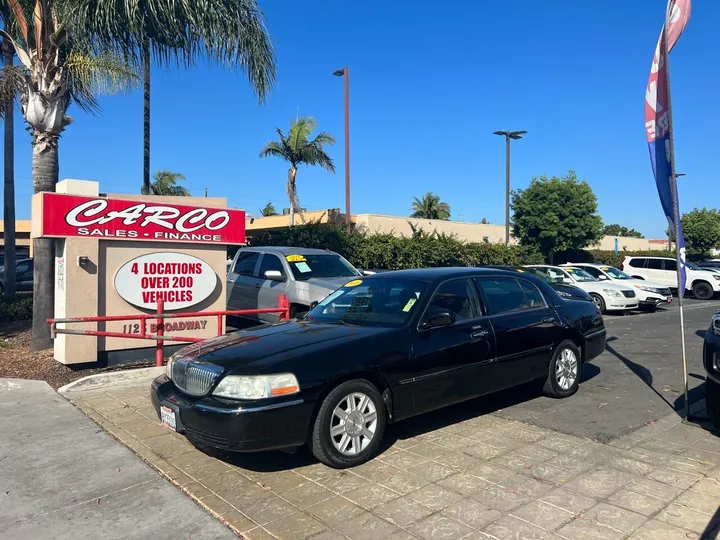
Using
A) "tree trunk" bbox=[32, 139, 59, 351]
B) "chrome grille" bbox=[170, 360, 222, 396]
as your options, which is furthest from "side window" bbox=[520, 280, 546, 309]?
"tree trunk" bbox=[32, 139, 59, 351]

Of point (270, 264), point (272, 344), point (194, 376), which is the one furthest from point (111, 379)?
point (270, 264)

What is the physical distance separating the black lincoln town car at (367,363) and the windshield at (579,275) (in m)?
12.0

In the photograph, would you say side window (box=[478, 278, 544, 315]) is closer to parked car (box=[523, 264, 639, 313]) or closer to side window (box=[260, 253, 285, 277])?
side window (box=[260, 253, 285, 277])

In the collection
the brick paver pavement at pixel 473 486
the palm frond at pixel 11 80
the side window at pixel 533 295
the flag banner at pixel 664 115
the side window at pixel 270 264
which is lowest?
the brick paver pavement at pixel 473 486

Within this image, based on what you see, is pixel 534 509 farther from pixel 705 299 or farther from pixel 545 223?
pixel 545 223

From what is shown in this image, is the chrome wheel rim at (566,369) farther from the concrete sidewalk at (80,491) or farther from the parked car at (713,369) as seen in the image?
the concrete sidewalk at (80,491)

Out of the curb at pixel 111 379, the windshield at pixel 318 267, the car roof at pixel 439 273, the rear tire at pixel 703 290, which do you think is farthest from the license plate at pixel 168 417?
the rear tire at pixel 703 290

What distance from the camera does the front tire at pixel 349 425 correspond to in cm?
430

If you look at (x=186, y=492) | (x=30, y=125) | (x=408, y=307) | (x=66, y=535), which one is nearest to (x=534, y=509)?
(x=408, y=307)

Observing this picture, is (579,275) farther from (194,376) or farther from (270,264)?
(194,376)

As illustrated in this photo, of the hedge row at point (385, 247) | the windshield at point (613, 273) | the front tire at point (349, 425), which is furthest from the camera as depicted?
the windshield at point (613, 273)

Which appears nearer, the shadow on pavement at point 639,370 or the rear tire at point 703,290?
the shadow on pavement at point 639,370

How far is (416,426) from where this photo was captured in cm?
555

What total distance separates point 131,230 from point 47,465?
4072mm
